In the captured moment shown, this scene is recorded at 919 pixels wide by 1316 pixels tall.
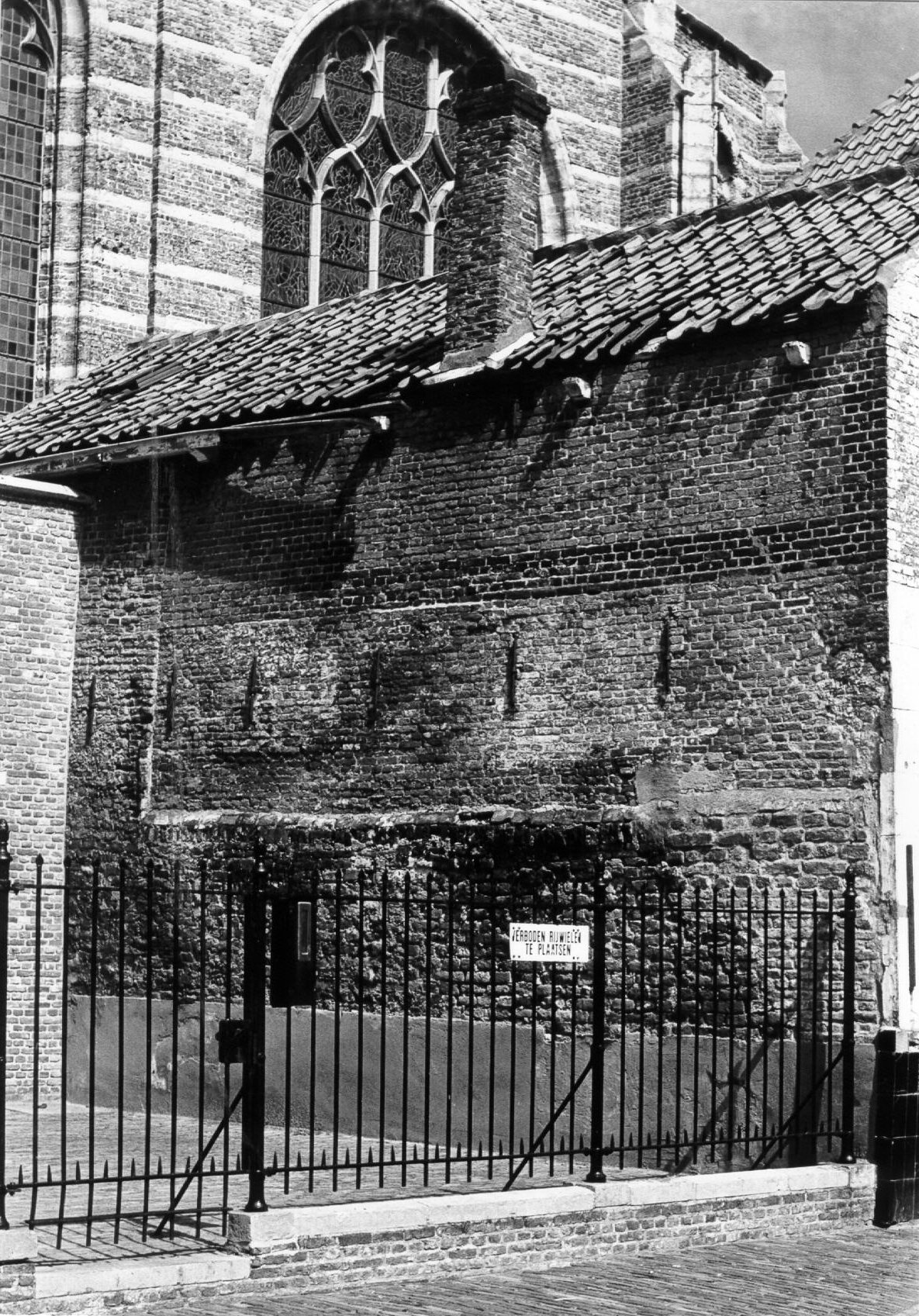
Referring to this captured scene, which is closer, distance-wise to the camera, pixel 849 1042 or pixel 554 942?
pixel 554 942

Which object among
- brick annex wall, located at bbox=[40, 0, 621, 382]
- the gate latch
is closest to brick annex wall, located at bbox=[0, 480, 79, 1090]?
brick annex wall, located at bbox=[40, 0, 621, 382]

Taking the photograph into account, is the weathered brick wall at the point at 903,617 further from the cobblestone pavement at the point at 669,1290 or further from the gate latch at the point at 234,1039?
the gate latch at the point at 234,1039

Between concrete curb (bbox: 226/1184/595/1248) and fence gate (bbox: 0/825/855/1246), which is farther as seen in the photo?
fence gate (bbox: 0/825/855/1246)

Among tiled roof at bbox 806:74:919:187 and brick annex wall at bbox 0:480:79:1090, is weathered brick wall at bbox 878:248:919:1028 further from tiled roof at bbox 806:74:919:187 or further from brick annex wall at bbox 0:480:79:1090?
brick annex wall at bbox 0:480:79:1090

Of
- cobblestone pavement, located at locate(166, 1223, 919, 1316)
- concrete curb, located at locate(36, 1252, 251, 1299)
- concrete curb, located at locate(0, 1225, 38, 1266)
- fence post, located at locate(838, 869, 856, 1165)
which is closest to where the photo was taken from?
concrete curb, located at locate(0, 1225, 38, 1266)

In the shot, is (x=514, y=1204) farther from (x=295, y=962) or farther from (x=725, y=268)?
(x=725, y=268)

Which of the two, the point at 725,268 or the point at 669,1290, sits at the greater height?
the point at 725,268

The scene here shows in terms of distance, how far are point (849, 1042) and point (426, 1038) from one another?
9.80 feet

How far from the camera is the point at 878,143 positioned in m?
15.8

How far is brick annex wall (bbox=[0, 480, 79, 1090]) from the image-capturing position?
→ 50.4 ft

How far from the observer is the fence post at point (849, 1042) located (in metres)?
10.8

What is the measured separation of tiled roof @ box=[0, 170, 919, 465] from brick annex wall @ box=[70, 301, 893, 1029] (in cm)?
33

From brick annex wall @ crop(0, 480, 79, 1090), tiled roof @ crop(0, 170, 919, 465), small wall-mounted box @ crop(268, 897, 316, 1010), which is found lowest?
small wall-mounted box @ crop(268, 897, 316, 1010)

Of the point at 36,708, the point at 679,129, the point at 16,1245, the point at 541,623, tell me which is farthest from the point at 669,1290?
the point at 679,129
